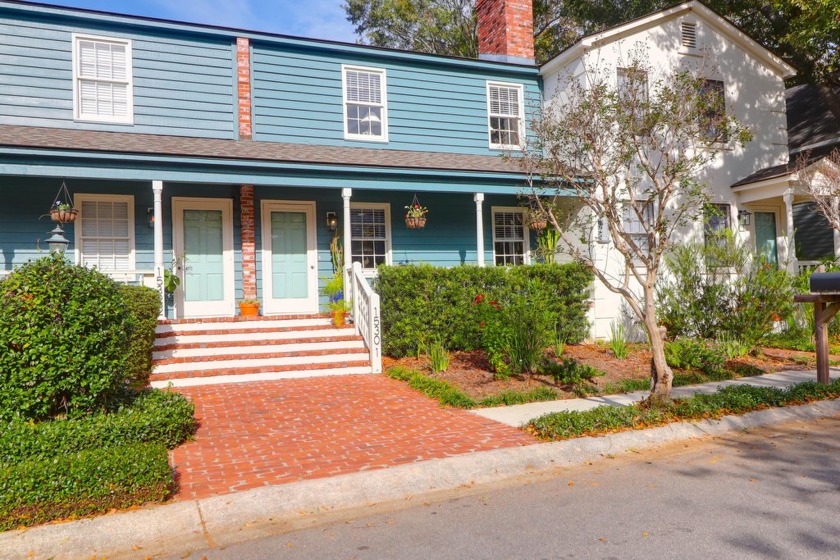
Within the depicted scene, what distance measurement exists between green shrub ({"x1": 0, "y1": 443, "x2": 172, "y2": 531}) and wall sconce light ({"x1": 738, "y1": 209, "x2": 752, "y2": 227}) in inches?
570

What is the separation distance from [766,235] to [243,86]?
43.1 feet

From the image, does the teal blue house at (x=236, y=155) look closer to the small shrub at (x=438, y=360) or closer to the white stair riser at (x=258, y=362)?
the white stair riser at (x=258, y=362)

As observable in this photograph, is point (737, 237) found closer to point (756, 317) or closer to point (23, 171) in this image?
point (756, 317)

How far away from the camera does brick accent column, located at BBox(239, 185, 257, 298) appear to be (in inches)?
482

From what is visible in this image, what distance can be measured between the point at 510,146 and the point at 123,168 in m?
8.65

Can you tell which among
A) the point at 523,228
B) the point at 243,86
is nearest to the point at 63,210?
the point at 243,86

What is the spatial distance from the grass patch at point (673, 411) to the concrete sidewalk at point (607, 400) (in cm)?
49

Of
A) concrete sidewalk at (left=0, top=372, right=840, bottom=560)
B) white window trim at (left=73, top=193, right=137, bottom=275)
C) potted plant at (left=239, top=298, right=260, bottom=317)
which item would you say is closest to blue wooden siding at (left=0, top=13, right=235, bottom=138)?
white window trim at (left=73, top=193, right=137, bottom=275)

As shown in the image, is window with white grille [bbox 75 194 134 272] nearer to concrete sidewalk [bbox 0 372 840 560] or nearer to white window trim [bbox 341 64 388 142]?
white window trim [bbox 341 64 388 142]

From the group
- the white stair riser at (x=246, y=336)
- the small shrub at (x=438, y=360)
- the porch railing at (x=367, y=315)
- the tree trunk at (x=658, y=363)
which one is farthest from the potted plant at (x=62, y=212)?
the tree trunk at (x=658, y=363)

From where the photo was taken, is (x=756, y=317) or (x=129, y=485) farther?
(x=756, y=317)

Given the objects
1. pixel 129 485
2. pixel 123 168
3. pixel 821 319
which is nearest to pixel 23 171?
pixel 123 168

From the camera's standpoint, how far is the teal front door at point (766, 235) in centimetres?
1516

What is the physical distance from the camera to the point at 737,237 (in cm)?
1451
